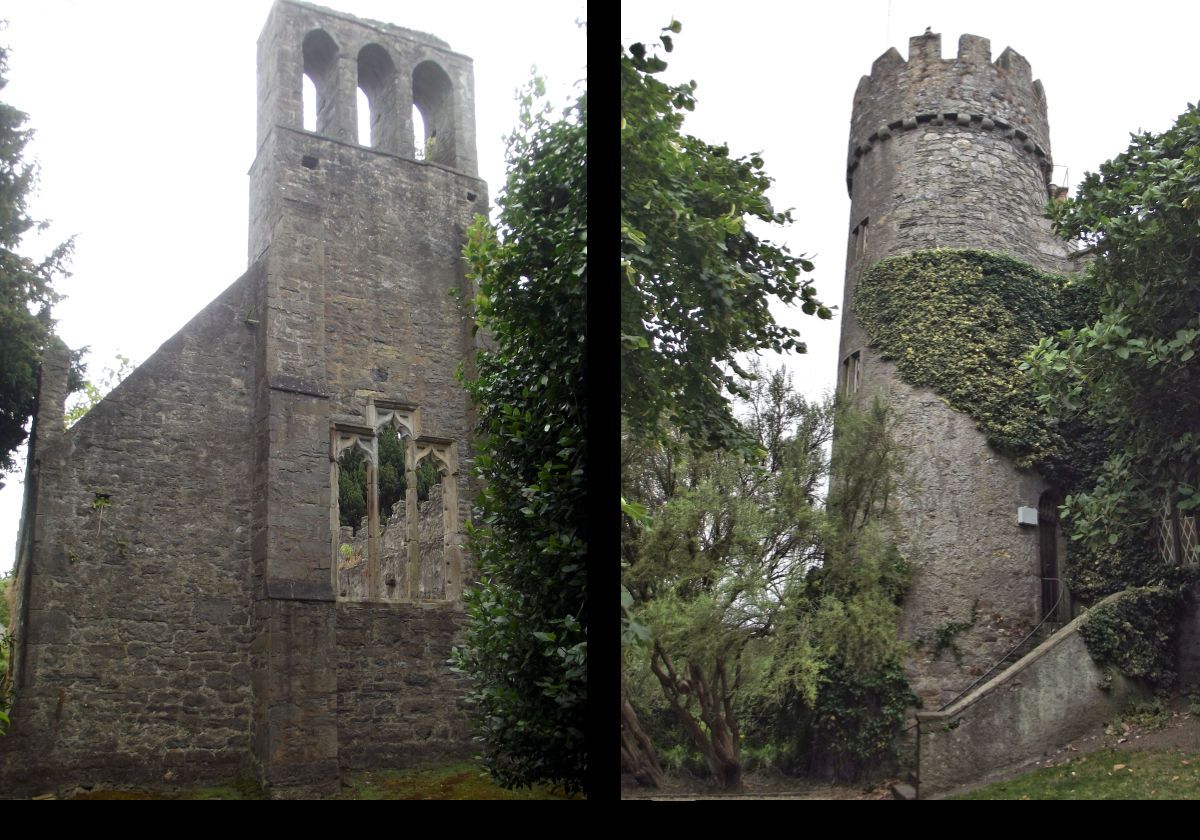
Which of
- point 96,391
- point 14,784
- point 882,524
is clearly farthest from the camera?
point 96,391

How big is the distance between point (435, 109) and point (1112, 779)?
6.56 metres

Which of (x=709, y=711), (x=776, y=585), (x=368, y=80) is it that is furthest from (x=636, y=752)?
(x=368, y=80)

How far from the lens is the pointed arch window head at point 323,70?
8.62 metres

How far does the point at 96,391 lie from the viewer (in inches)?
402

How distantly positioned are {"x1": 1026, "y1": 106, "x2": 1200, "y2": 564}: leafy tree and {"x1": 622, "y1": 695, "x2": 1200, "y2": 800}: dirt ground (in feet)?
1.92

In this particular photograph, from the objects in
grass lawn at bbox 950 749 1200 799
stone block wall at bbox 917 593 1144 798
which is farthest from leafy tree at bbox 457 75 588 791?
grass lawn at bbox 950 749 1200 799

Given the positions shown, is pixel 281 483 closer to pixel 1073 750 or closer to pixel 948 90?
pixel 948 90

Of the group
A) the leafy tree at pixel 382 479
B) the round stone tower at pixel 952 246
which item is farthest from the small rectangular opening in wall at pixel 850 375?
the leafy tree at pixel 382 479

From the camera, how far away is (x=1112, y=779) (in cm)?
335

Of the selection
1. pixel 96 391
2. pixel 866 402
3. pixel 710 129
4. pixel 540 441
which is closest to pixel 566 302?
pixel 540 441

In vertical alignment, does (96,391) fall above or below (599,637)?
above

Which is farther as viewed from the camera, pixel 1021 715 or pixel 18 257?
pixel 18 257

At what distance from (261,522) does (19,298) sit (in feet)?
7.09
